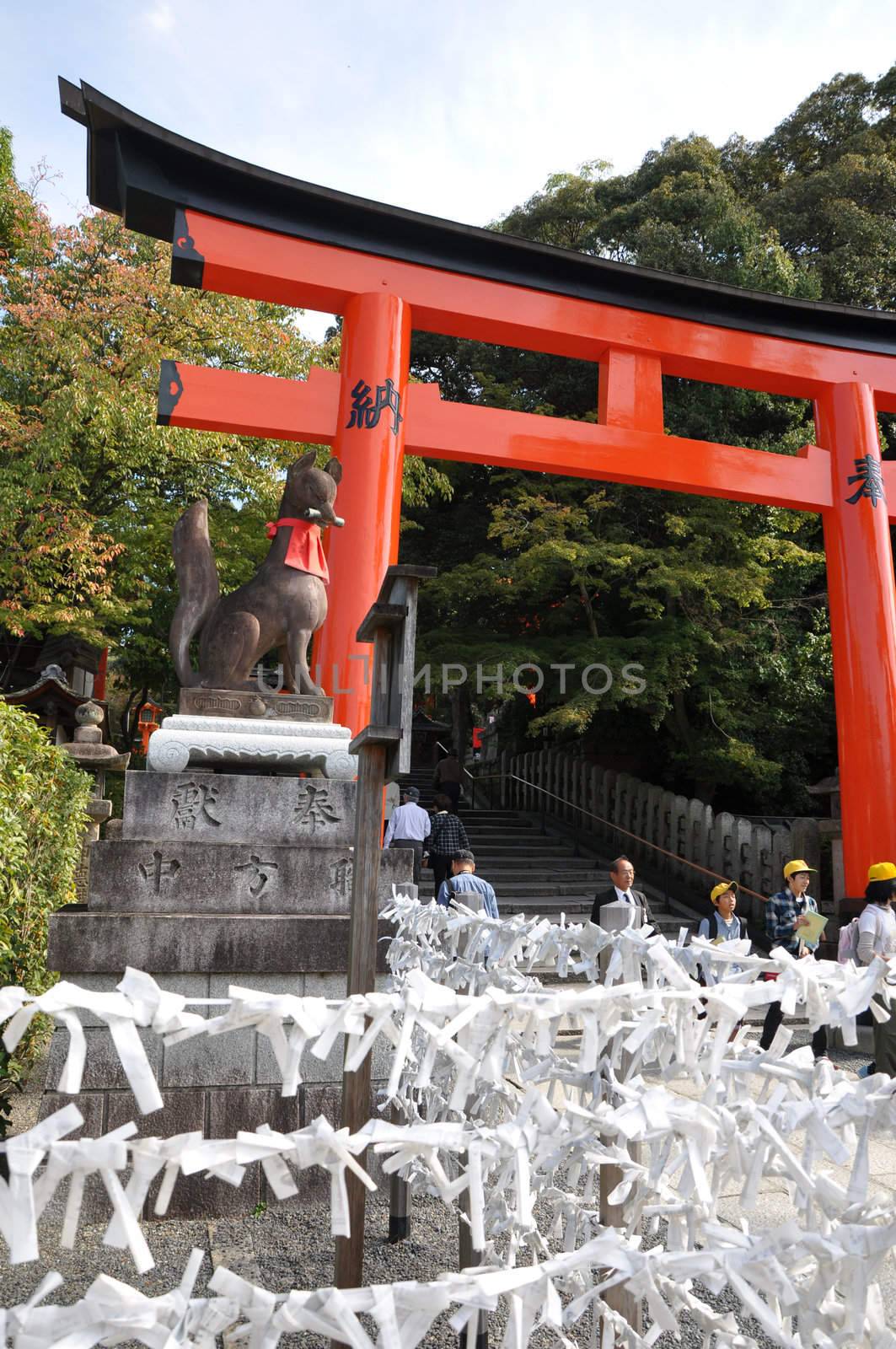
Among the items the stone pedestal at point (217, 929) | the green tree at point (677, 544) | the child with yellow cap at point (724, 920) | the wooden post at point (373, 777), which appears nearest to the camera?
the wooden post at point (373, 777)

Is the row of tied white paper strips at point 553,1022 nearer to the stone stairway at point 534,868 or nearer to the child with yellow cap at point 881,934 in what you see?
the child with yellow cap at point 881,934

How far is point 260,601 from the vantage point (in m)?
4.76

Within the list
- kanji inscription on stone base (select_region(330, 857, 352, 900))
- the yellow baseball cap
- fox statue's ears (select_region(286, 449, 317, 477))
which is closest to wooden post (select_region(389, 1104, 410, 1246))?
kanji inscription on stone base (select_region(330, 857, 352, 900))

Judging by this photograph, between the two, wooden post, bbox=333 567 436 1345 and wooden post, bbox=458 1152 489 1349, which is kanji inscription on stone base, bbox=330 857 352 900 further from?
wooden post, bbox=333 567 436 1345

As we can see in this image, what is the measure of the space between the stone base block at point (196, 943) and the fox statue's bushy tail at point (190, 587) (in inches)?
51.0

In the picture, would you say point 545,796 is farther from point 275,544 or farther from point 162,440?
point 275,544

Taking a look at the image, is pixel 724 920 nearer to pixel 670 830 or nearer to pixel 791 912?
pixel 791 912

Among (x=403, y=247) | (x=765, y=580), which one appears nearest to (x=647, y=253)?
(x=765, y=580)

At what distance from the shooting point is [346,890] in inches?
166

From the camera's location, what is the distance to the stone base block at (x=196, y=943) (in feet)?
12.3

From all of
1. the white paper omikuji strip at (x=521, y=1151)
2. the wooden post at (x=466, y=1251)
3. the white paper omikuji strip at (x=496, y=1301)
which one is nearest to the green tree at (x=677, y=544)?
the wooden post at (x=466, y=1251)

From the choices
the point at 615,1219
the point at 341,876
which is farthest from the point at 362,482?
the point at 615,1219

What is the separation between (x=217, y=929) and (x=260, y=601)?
166 centimetres

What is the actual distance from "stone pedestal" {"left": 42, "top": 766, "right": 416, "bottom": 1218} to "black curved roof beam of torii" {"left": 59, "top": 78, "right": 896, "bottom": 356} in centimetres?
502
